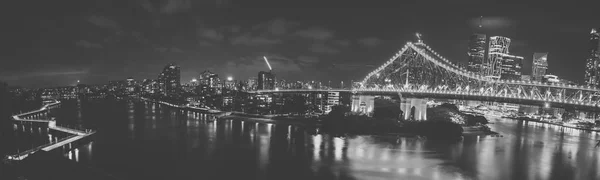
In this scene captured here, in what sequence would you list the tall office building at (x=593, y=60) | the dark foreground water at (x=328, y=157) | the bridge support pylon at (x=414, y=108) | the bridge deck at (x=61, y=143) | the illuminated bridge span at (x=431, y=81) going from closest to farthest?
the dark foreground water at (x=328, y=157)
the bridge deck at (x=61, y=143)
the illuminated bridge span at (x=431, y=81)
the bridge support pylon at (x=414, y=108)
the tall office building at (x=593, y=60)

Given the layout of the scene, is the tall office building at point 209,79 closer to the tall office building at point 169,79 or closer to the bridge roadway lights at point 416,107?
the tall office building at point 169,79

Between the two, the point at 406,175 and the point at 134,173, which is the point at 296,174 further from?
the point at 134,173

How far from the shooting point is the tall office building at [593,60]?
153ft

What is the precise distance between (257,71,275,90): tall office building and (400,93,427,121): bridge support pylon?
40.8 m

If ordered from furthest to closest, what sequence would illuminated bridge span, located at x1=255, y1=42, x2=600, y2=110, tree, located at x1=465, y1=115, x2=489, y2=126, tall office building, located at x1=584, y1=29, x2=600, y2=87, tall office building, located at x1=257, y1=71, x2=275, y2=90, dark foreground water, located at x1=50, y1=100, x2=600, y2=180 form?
tall office building, located at x1=257, y1=71, x2=275, y2=90 < tall office building, located at x1=584, y1=29, x2=600, y2=87 < tree, located at x1=465, y1=115, x2=489, y2=126 < illuminated bridge span, located at x1=255, y1=42, x2=600, y2=110 < dark foreground water, located at x1=50, y1=100, x2=600, y2=180

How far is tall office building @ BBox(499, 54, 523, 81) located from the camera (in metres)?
43.6

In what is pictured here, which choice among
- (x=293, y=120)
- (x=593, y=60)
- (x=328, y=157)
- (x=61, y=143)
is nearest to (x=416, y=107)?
(x=293, y=120)

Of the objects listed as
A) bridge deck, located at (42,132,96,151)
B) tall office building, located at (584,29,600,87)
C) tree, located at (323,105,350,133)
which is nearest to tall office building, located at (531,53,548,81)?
tall office building, located at (584,29,600,87)

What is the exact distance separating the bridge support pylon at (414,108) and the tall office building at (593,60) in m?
38.0

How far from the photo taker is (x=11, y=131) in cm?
1997

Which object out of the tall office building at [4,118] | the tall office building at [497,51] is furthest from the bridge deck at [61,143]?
the tall office building at [497,51]

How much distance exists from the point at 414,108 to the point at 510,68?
29.8m

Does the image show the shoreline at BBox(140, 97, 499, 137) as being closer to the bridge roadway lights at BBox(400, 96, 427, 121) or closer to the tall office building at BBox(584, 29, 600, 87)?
the bridge roadway lights at BBox(400, 96, 427, 121)

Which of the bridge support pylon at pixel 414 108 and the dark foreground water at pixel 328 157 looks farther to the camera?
the bridge support pylon at pixel 414 108
